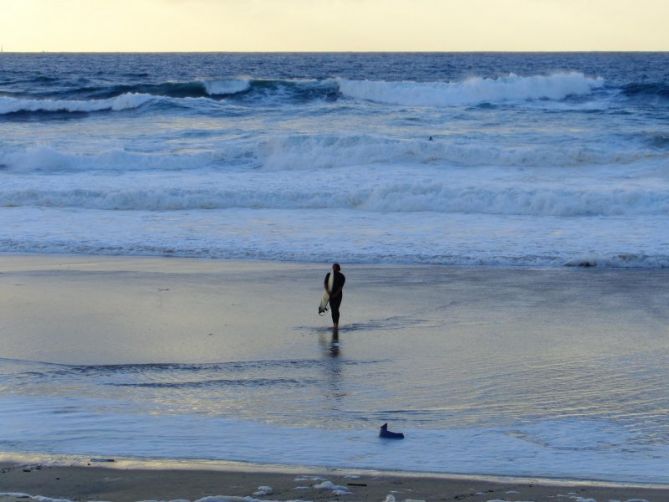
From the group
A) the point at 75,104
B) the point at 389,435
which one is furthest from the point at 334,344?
Result: the point at 75,104

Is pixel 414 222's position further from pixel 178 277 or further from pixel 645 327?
pixel 645 327

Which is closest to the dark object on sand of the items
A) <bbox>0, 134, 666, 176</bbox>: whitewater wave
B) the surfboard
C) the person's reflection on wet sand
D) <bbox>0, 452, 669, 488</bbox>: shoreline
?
<bbox>0, 452, 669, 488</bbox>: shoreline

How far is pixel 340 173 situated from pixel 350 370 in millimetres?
15274

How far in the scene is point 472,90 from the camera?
46.0 m

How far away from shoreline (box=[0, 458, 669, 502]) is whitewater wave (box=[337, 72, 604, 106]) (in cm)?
3733

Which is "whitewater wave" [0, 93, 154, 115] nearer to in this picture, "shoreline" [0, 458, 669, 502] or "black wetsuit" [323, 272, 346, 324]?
"black wetsuit" [323, 272, 346, 324]

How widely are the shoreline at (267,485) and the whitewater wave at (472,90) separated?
37332 millimetres

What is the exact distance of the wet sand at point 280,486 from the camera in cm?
647

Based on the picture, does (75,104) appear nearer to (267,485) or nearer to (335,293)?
(335,293)

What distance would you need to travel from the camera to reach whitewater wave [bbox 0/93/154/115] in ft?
131

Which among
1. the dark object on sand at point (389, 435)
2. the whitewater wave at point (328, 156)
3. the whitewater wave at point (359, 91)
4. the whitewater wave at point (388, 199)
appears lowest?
the dark object on sand at point (389, 435)

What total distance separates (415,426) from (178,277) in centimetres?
664

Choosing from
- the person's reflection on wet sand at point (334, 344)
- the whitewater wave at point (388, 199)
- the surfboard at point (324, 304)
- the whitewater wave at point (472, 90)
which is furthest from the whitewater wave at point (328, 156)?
the whitewater wave at point (472, 90)

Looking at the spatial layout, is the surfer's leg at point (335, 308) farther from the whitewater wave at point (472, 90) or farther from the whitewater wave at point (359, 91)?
the whitewater wave at point (472, 90)
